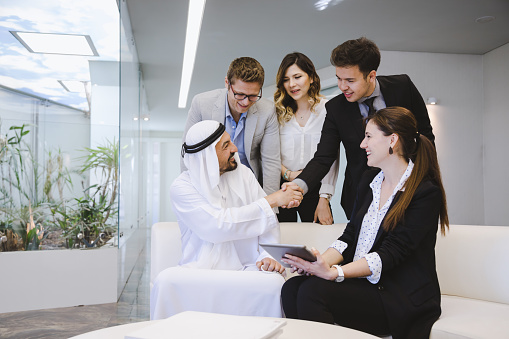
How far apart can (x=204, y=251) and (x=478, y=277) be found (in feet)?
4.86

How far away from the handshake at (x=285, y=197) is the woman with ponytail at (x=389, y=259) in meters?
0.42

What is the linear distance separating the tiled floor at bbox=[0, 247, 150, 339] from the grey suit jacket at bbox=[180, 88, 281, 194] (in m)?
1.60

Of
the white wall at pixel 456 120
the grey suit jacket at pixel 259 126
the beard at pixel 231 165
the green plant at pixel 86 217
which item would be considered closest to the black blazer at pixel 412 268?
the beard at pixel 231 165

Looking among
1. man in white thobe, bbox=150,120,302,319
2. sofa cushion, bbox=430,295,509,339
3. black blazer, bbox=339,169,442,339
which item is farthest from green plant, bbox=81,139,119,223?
sofa cushion, bbox=430,295,509,339

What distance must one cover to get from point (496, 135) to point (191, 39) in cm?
531

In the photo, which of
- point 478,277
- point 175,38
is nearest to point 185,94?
point 175,38

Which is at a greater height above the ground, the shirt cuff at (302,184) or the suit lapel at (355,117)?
the suit lapel at (355,117)

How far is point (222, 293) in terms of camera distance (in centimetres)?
220

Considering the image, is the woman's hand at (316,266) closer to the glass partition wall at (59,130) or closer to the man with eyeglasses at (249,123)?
the man with eyeglasses at (249,123)

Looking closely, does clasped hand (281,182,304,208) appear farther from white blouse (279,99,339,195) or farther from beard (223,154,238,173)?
white blouse (279,99,339,195)

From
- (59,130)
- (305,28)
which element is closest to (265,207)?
(59,130)

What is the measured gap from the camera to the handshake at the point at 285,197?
8.71ft

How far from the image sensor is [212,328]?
126cm

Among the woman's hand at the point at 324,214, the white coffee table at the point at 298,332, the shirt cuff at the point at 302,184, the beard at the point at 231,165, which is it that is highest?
the beard at the point at 231,165
